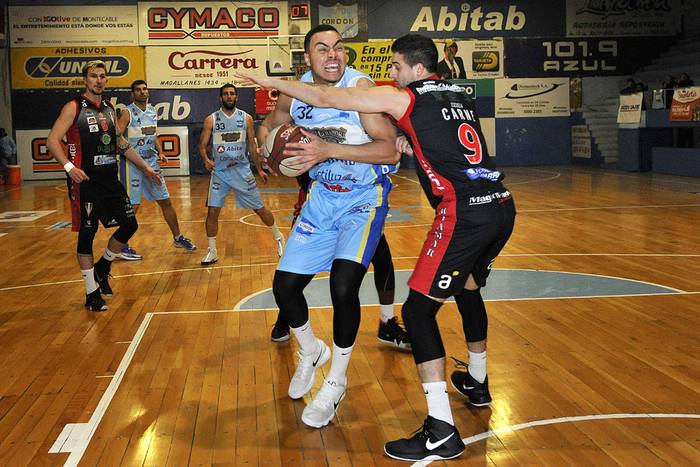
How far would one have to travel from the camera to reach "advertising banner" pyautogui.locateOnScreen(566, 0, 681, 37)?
25094 millimetres

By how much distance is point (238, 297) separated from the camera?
7312 mm

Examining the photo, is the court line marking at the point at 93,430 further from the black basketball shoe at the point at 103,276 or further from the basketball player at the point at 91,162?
the black basketball shoe at the point at 103,276

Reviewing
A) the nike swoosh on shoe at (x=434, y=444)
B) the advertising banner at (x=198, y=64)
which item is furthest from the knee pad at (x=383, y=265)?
the advertising banner at (x=198, y=64)

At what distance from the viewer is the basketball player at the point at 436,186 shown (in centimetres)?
374

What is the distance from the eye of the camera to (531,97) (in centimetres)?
2514

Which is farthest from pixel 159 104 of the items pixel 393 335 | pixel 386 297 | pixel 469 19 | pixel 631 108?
pixel 393 335

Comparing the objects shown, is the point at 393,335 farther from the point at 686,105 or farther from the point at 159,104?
the point at 159,104

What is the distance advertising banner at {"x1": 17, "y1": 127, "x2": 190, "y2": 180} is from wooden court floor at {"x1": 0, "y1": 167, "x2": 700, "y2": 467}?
13.8 m

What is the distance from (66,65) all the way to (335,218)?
821 inches

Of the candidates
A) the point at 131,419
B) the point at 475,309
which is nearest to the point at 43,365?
the point at 131,419

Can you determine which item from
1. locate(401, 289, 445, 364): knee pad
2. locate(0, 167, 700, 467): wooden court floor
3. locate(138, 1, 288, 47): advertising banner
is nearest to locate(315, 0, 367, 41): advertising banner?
locate(138, 1, 288, 47): advertising banner

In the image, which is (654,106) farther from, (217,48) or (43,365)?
(43,365)

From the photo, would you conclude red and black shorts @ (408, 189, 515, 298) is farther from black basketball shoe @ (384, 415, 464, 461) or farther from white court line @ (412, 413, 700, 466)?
white court line @ (412, 413, 700, 466)

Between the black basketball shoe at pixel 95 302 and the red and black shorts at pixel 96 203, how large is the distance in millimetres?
535
